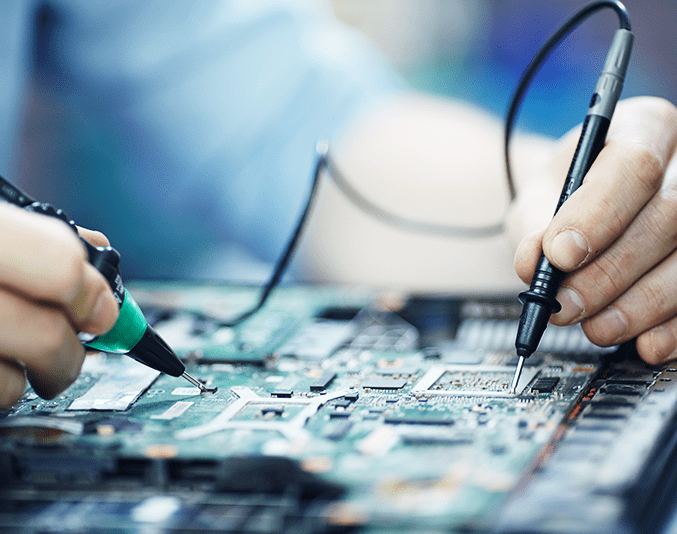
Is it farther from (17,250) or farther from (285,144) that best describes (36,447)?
(285,144)

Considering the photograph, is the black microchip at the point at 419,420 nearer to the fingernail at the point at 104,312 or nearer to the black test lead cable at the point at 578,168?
the black test lead cable at the point at 578,168

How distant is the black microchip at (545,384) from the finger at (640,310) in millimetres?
111

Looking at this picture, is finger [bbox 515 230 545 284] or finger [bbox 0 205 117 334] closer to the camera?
finger [bbox 0 205 117 334]

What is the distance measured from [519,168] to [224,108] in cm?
67

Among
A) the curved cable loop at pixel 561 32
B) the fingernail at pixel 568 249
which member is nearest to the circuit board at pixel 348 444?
the fingernail at pixel 568 249

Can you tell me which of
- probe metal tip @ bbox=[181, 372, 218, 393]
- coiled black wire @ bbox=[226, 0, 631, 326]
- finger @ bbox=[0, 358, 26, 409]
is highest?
coiled black wire @ bbox=[226, 0, 631, 326]

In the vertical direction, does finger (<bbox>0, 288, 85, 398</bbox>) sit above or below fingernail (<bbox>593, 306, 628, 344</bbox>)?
below

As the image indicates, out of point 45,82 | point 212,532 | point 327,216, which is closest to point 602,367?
point 212,532

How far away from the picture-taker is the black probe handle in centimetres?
63

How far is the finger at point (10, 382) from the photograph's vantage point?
22.0 inches

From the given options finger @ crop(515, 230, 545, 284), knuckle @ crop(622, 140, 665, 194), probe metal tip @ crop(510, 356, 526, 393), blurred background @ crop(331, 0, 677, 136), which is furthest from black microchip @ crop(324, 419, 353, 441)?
blurred background @ crop(331, 0, 677, 136)

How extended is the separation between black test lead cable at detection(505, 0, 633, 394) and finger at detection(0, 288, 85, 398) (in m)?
0.39

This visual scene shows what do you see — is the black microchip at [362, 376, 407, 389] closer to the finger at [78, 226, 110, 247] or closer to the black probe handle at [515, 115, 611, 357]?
the black probe handle at [515, 115, 611, 357]

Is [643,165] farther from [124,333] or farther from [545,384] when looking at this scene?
[124,333]
